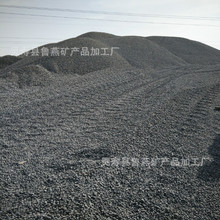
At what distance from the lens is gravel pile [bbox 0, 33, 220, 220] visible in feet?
17.3

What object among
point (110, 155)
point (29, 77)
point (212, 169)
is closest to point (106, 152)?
point (110, 155)

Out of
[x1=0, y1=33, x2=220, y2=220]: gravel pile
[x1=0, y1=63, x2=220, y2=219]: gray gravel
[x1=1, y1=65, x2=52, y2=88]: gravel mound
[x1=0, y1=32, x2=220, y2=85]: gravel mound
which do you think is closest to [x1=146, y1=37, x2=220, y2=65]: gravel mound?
[x1=0, y1=32, x2=220, y2=85]: gravel mound

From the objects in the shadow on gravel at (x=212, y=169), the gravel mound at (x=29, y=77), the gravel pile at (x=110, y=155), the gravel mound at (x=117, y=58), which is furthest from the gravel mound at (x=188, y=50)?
the shadow on gravel at (x=212, y=169)

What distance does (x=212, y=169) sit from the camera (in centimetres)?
680

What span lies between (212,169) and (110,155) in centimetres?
→ 306

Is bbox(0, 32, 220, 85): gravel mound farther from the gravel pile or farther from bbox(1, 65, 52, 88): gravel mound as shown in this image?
the gravel pile

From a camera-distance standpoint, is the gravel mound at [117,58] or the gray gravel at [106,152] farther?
the gravel mound at [117,58]

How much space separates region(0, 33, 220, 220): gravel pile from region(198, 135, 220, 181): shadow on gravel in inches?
1.1

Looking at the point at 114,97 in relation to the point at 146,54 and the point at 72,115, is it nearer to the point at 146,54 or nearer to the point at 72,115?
the point at 72,115

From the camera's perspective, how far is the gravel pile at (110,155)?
5262 millimetres

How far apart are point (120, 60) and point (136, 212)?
2258cm

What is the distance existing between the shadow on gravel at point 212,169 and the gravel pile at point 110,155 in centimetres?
3

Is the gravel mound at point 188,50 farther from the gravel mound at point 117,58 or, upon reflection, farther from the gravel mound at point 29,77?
the gravel mound at point 29,77

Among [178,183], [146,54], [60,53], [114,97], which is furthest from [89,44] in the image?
[178,183]
